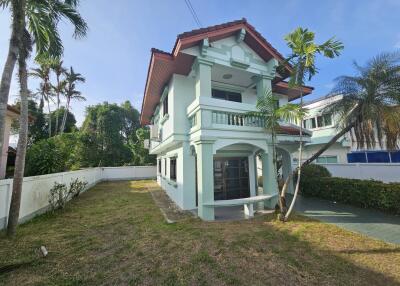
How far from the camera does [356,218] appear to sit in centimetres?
745

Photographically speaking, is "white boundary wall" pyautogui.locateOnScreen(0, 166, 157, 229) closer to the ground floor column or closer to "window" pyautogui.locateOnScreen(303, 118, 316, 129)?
the ground floor column

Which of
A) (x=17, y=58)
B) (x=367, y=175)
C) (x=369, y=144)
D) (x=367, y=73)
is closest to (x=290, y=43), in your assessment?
(x=367, y=73)

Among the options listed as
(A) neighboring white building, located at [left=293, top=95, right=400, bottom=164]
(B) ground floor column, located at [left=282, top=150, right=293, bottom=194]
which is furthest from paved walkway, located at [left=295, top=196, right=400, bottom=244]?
(A) neighboring white building, located at [left=293, top=95, right=400, bottom=164]

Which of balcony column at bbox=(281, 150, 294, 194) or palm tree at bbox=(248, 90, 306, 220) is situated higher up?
palm tree at bbox=(248, 90, 306, 220)

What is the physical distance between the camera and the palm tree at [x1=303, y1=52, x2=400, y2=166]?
7703 mm

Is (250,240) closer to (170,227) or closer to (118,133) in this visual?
(170,227)

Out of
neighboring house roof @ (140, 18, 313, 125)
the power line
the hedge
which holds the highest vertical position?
the power line

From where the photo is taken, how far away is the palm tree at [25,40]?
5613mm

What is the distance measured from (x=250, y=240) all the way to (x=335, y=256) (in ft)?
6.68

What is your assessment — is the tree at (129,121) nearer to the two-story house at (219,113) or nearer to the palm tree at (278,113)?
the two-story house at (219,113)

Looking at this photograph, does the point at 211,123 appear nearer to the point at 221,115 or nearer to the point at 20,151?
the point at 221,115

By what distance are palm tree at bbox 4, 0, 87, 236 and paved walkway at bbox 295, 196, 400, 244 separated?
412 inches

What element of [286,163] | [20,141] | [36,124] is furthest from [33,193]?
[36,124]

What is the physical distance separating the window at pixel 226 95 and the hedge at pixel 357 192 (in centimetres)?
668
